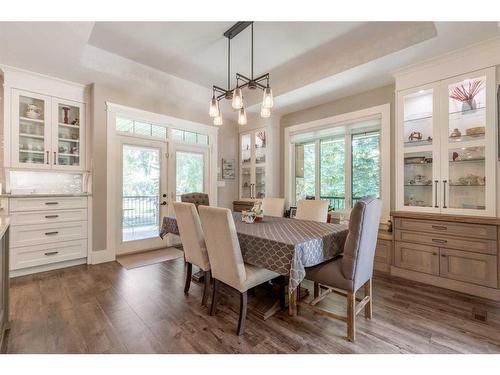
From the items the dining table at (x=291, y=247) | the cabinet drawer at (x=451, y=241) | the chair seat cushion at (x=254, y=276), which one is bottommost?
the chair seat cushion at (x=254, y=276)

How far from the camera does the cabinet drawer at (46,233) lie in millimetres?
2875

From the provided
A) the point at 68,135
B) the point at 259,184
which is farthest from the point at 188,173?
the point at 68,135

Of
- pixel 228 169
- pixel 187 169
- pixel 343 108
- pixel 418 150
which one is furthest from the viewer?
pixel 228 169

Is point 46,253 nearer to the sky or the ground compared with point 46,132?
nearer to the ground

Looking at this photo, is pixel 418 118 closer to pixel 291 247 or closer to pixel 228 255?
pixel 291 247

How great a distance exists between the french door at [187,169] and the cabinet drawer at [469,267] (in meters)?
3.90

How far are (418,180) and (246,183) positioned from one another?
324 cm

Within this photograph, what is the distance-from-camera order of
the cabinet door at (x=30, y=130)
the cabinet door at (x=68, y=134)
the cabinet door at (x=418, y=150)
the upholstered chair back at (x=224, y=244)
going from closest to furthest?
the upholstered chair back at (x=224, y=244) < the cabinet door at (x=418, y=150) < the cabinet door at (x=30, y=130) < the cabinet door at (x=68, y=134)

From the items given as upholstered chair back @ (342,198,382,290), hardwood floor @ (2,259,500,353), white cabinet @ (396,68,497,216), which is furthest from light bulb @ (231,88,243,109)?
white cabinet @ (396,68,497,216)

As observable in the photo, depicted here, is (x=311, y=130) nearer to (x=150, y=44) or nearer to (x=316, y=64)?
(x=316, y=64)

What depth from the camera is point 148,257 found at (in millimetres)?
3678

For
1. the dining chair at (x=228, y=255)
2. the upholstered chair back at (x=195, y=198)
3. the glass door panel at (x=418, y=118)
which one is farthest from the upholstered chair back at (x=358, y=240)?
the upholstered chair back at (x=195, y=198)

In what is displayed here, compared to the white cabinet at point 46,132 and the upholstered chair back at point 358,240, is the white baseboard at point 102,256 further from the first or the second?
the upholstered chair back at point 358,240
